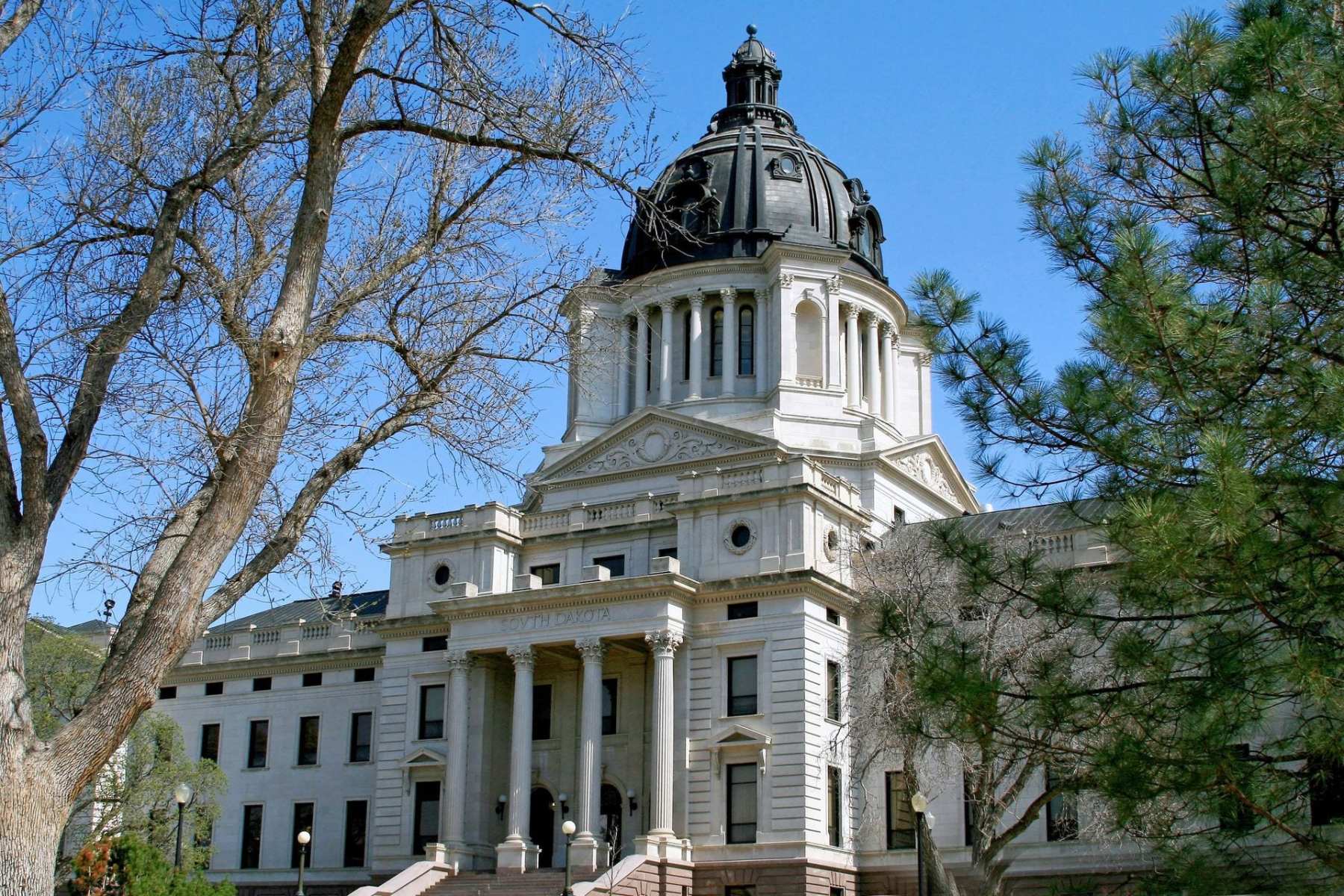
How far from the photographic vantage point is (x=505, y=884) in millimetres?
43812

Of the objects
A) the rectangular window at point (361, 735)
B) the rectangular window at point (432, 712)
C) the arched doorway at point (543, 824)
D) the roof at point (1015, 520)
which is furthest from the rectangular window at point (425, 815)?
the roof at point (1015, 520)

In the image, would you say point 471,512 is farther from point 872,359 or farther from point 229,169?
point 229,169

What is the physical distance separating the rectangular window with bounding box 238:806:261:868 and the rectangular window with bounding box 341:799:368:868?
12.0ft

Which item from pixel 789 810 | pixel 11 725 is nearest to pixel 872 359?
pixel 789 810

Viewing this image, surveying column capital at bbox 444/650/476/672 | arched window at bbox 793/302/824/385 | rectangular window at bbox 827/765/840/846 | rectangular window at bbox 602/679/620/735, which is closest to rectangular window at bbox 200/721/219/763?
column capital at bbox 444/650/476/672

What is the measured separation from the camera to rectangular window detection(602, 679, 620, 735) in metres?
48.9

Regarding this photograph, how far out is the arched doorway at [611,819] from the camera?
4550 cm

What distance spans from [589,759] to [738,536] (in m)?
7.84

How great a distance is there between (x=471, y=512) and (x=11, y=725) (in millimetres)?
40652

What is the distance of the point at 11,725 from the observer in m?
10.7

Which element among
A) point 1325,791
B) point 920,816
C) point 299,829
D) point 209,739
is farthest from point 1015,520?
point 1325,791

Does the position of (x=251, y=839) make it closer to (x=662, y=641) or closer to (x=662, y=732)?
(x=662, y=732)

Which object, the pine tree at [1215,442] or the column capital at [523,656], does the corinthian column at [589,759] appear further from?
the pine tree at [1215,442]

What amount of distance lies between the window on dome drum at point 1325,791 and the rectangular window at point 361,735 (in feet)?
147
